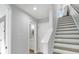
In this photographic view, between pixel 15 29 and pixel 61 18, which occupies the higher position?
pixel 61 18

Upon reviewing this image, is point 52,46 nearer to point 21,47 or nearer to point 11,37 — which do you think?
point 21,47

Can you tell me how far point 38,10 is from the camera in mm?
1711

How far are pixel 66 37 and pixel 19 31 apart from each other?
691 millimetres

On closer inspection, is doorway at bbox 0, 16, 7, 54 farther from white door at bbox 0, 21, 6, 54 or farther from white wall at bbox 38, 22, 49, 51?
white wall at bbox 38, 22, 49, 51

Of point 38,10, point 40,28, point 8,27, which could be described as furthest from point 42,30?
point 8,27

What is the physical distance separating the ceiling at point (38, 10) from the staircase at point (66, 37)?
239mm

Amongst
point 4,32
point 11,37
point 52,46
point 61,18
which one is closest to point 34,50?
point 52,46

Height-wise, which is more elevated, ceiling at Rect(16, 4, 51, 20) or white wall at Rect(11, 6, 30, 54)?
ceiling at Rect(16, 4, 51, 20)

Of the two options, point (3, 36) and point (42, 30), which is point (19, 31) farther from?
point (42, 30)

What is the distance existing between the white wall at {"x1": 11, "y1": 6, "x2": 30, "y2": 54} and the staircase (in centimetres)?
45

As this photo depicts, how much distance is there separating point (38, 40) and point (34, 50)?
16cm

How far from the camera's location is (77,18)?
5.71 ft

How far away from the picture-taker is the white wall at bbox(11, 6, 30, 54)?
1.67 metres

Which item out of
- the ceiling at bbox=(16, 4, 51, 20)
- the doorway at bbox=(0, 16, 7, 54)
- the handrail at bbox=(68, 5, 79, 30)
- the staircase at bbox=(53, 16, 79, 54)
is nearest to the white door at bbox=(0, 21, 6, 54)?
the doorway at bbox=(0, 16, 7, 54)
